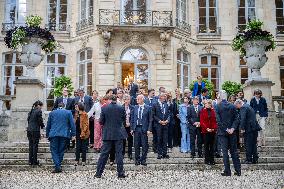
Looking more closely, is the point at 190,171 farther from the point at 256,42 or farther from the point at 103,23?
the point at 103,23

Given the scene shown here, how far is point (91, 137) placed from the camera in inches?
476

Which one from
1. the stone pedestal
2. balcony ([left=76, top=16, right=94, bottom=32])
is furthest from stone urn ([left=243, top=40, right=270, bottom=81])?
balcony ([left=76, top=16, right=94, bottom=32])

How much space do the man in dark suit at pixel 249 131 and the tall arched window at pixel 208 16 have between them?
1333cm

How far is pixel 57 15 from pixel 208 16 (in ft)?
27.6

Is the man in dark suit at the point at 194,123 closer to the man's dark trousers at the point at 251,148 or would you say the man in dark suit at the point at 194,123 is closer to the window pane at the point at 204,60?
the man's dark trousers at the point at 251,148

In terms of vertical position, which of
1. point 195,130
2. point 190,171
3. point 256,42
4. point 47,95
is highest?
point 256,42

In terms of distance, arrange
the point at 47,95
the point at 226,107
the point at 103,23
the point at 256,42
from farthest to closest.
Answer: the point at 47,95 < the point at 103,23 < the point at 256,42 < the point at 226,107

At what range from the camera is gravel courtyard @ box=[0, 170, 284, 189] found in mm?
7723

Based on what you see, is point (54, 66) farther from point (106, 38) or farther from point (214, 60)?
point (214, 60)

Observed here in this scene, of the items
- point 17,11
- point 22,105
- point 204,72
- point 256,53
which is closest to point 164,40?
point 204,72

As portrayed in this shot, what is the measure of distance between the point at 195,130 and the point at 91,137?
9.85ft

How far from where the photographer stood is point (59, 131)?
9.92 m

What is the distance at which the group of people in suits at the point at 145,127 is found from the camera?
8.98m

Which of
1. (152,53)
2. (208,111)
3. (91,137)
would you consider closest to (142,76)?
(152,53)
